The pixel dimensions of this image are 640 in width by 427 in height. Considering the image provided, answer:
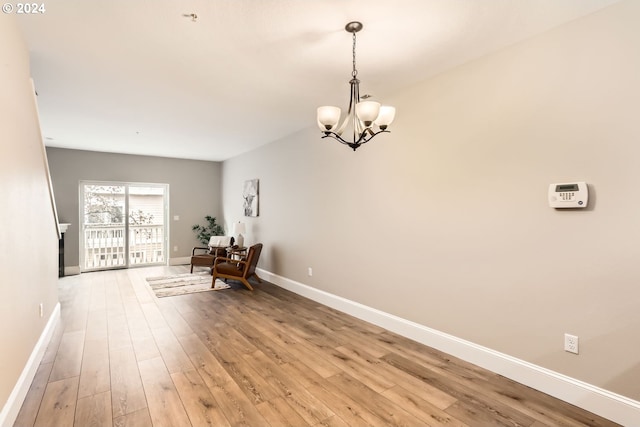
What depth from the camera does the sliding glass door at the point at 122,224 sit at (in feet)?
21.6

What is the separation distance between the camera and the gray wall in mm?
6242

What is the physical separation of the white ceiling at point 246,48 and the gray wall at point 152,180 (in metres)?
2.64

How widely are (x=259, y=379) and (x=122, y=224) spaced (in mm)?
6180

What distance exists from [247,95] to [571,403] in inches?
154

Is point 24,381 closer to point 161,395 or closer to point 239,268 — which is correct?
point 161,395

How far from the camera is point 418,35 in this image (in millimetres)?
2281

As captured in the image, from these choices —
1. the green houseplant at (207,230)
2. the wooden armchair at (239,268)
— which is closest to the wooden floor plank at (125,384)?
the wooden armchair at (239,268)

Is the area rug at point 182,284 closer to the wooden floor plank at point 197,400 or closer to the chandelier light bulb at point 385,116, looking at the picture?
the wooden floor plank at point 197,400

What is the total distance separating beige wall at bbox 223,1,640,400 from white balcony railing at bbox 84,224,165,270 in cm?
558

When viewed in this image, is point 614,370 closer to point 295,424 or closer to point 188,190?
point 295,424

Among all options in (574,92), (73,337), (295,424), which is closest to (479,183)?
(574,92)

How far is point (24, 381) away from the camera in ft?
6.86

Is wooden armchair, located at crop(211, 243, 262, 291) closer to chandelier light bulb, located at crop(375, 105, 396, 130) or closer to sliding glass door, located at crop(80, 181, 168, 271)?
sliding glass door, located at crop(80, 181, 168, 271)

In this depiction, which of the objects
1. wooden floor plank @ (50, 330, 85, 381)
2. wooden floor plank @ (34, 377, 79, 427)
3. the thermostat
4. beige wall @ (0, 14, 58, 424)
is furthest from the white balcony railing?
the thermostat
